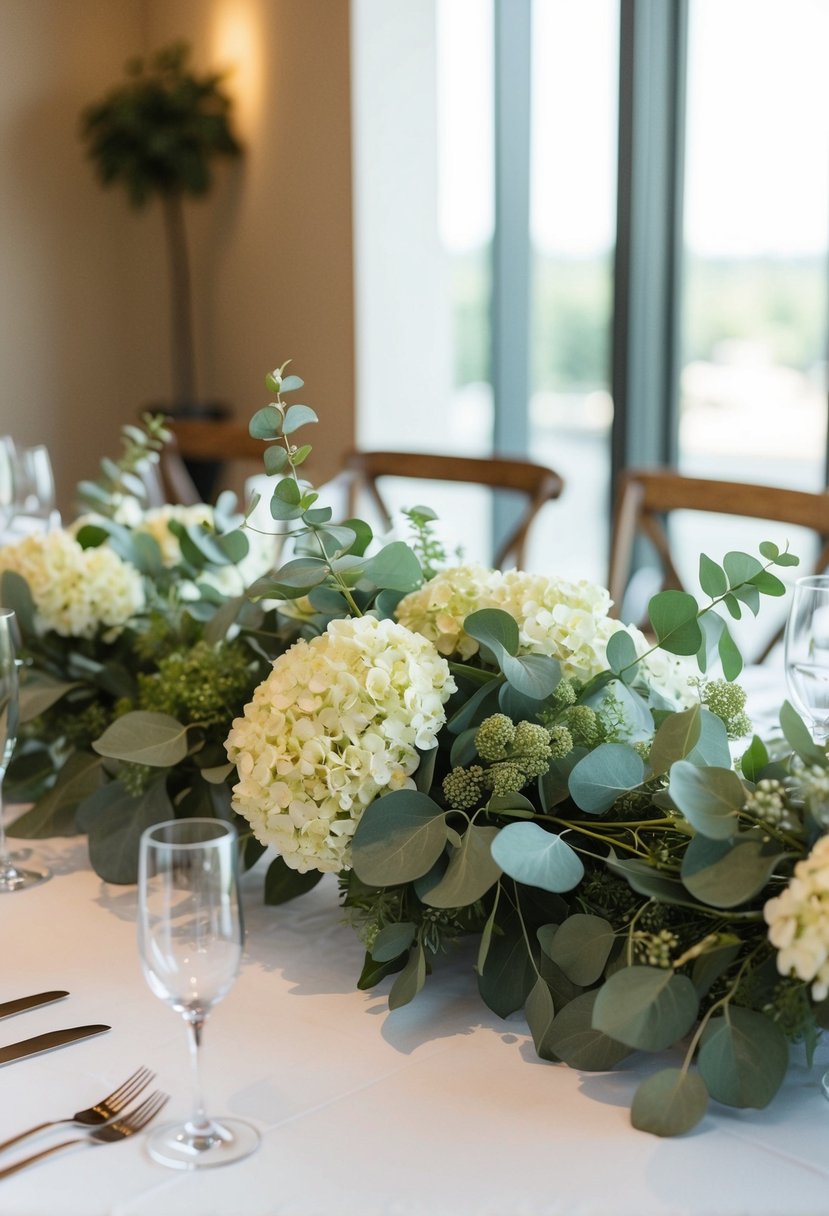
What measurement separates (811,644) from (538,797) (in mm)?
282

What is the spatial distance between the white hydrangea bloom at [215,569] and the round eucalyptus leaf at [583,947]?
678mm

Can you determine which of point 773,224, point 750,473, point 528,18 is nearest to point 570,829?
point 773,224

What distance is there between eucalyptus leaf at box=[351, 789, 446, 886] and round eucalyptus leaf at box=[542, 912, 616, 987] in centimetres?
10

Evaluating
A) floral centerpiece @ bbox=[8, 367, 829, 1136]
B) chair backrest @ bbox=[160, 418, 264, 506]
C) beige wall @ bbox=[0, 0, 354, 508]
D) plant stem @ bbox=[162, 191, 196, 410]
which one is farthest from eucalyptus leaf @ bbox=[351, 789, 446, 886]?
plant stem @ bbox=[162, 191, 196, 410]

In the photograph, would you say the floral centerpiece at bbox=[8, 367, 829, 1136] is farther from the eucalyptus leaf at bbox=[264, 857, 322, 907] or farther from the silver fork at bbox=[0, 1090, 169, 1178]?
the silver fork at bbox=[0, 1090, 169, 1178]

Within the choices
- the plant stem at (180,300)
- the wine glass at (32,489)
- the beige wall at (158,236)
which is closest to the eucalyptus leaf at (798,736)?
the wine glass at (32,489)

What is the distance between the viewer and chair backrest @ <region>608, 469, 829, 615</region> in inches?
78.0

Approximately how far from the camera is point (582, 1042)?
2.78 ft

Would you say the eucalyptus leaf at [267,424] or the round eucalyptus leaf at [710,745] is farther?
the eucalyptus leaf at [267,424]

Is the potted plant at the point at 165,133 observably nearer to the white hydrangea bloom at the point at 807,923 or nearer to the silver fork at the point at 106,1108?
the silver fork at the point at 106,1108

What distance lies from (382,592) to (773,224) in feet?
9.80

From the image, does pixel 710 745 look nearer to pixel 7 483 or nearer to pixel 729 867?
pixel 729 867

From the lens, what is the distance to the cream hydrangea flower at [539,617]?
1.01 m

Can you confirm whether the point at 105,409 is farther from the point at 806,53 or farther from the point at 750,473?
the point at 806,53
